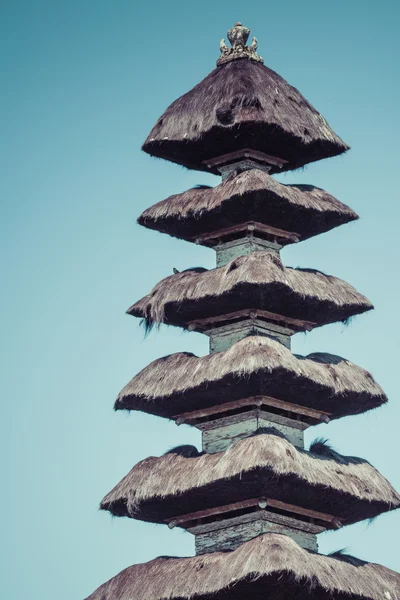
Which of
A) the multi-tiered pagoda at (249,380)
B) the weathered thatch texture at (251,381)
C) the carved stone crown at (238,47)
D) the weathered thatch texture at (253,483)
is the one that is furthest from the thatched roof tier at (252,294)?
the carved stone crown at (238,47)

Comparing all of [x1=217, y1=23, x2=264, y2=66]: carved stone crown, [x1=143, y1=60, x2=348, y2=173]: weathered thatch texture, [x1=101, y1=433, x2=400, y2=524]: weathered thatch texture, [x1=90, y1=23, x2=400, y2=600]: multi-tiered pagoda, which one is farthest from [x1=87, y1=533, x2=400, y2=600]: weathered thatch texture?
[x1=217, y1=23, x2=264, y2=66]: carved stone crown

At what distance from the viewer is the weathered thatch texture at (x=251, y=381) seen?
3450 cm

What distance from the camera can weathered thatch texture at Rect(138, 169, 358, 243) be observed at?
36.5 metres

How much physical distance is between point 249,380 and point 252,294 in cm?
211

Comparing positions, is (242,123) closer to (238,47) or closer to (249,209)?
(249,209)

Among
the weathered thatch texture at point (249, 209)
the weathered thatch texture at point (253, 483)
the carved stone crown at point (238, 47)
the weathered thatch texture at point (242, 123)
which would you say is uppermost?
the carved stone crown at point (238, 47)

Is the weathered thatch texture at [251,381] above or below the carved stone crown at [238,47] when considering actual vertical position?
below

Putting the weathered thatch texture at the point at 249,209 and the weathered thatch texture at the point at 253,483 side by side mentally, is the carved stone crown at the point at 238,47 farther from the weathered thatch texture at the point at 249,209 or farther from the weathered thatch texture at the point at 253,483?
the weathered thatch texture at the point at 253,483

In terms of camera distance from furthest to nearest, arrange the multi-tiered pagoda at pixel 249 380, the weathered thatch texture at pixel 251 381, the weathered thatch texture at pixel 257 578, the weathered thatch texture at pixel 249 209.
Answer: the weathered thatch texture at pixel 249 209 < the weathered thatch texture at pixel 251 381 < the multi-tiered pagoda at pixel 249 380 < the weathered thatch texture at pixel 257 578

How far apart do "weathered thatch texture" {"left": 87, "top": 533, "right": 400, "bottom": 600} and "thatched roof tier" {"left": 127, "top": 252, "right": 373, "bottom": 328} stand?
588cm

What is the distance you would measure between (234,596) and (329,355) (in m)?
6.66

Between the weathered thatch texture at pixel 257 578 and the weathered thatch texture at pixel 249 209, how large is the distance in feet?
27.0

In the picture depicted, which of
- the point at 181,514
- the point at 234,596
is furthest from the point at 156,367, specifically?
the point at 234,596

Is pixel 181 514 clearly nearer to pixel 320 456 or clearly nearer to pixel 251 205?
pixel 320 456
